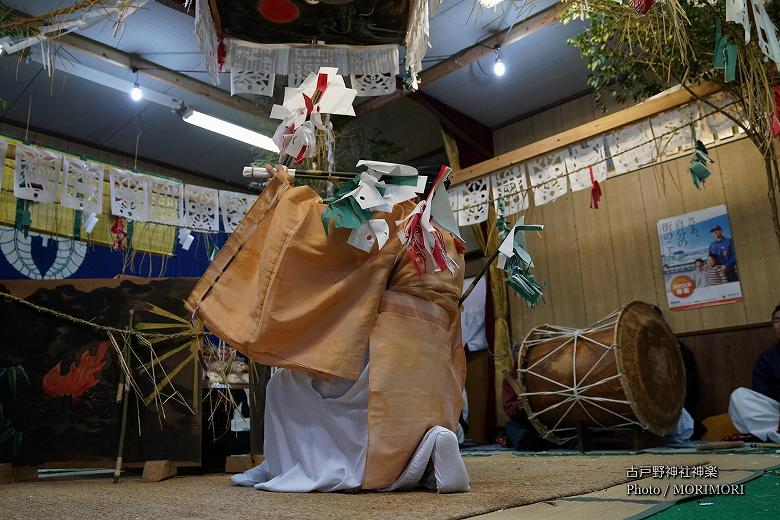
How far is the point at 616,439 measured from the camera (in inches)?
159

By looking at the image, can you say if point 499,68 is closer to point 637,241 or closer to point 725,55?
point 637,241

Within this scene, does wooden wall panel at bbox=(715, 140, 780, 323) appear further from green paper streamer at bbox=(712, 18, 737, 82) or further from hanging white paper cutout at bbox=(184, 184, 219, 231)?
hanging white paper cutout at bbox=(184, 184, 219, 231)

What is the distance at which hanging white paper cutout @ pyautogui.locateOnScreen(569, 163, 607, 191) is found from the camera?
4871mm

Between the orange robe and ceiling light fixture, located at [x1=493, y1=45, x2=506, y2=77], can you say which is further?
ceiling light fixture, located at [x1=493, y1=45, x2=506, y2=77]

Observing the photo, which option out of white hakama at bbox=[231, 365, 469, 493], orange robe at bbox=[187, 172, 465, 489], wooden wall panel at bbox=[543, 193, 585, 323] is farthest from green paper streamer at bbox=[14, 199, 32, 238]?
wooden wall panel at bbox=[543, 193, 585, 323]

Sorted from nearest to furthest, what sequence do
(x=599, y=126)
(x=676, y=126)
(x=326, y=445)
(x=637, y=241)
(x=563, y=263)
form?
1. (x=326, y=445)
2. (x=676, y=126)
3. (x=599, y=126)
4. (x=637, y=241)
5. (x=563, y=263)

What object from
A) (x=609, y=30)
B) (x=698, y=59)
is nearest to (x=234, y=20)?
(x=609, y=30)

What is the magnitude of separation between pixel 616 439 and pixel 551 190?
2135 millimetres

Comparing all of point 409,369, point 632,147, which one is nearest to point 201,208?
point 632,147

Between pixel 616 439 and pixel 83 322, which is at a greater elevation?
pixel 83 322

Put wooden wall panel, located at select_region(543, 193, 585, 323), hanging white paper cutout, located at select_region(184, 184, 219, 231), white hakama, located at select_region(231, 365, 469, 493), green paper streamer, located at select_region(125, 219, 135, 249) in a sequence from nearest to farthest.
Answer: white hakama, located at select_region(231, 365, 469, 493) < hanging white paper cutout, located at select_region(184, 184, 219, 231) < green paper streamer, located at select_region(125, 219, 135, 249) < wooden wall panel, located at select_region(543, 193, 585, 323)

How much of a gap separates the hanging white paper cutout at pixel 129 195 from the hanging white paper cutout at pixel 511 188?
3.09 metres

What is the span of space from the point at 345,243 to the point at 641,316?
286 cm

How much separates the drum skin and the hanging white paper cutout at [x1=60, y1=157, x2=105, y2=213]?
3.60 meters
